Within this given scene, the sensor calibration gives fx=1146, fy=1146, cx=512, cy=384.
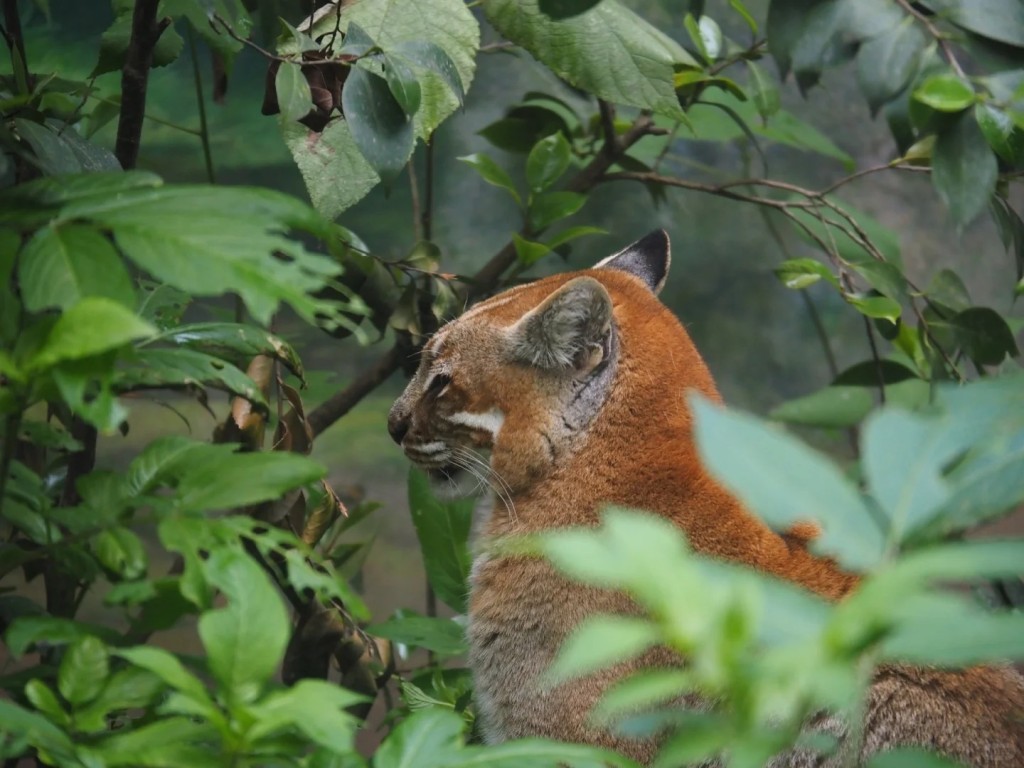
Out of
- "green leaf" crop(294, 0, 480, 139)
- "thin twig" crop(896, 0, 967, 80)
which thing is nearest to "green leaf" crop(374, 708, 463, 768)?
"green leaf" crop(294, 0, 480, 139)

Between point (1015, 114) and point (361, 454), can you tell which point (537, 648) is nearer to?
point (1015, 114)

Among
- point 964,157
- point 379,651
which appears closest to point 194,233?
point 964,157

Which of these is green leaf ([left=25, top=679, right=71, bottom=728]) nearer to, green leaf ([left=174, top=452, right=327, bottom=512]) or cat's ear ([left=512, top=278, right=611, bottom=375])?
green leaf ([left=174, top=452, right=327, bottom=512])

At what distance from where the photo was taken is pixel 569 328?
2.22 meters

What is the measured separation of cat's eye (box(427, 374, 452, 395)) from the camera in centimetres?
237

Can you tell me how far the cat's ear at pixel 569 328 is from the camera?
2.18 meters

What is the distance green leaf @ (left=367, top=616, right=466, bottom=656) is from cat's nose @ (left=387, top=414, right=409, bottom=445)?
1.27 ft

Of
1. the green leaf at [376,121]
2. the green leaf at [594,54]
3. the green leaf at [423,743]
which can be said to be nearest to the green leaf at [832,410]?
the green leaf at [594,54]

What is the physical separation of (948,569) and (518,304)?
5.81 feet

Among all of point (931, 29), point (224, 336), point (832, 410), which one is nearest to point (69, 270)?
point (224, 336)

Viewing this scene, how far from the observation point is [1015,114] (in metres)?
1.76

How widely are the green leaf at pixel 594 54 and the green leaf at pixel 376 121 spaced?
1.49 feet

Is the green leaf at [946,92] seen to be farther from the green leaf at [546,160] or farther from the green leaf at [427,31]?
the green leaf at [546,160]

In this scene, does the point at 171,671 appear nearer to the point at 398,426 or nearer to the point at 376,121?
the point at 376,121
